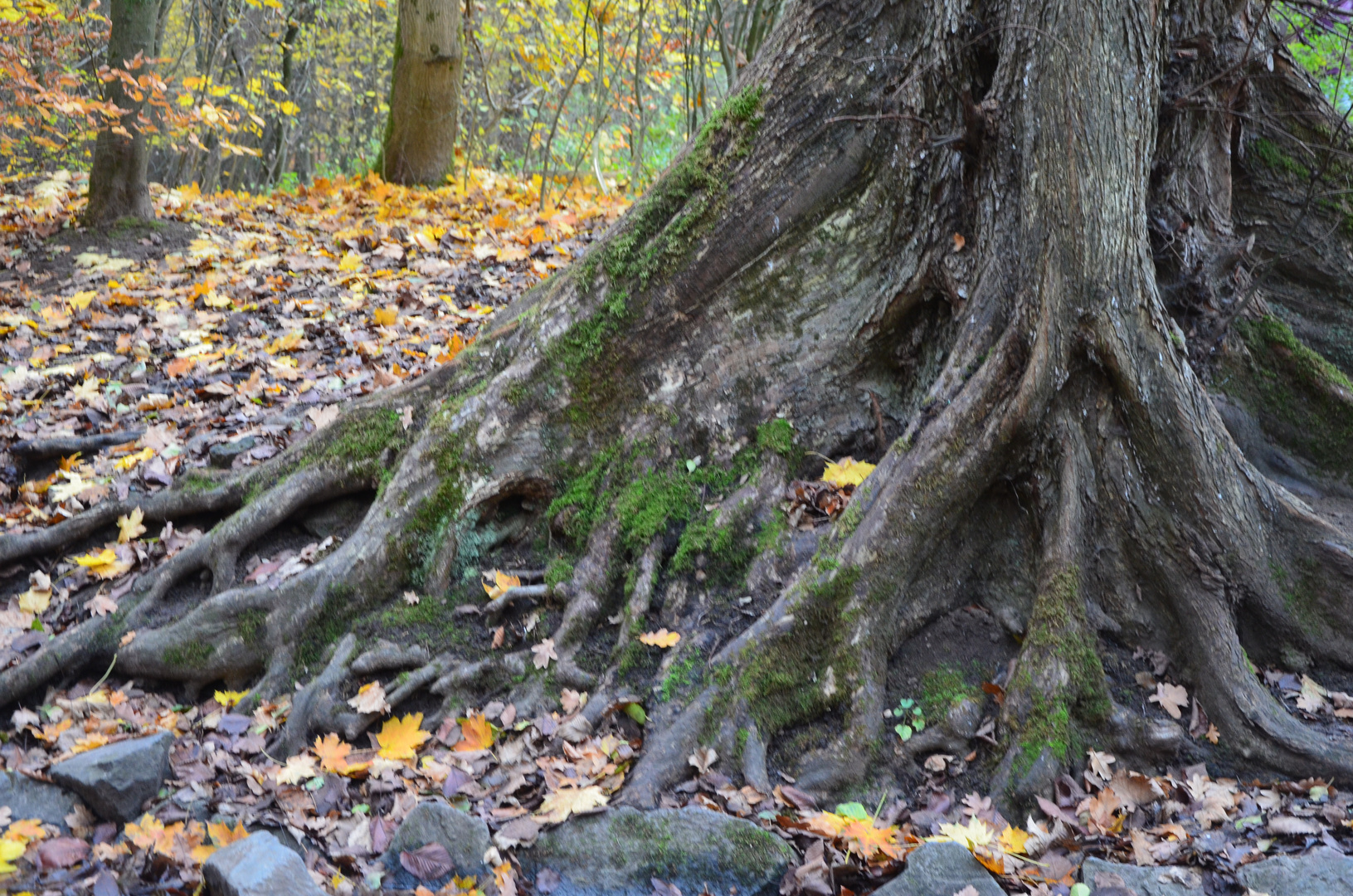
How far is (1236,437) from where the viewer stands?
4766mm

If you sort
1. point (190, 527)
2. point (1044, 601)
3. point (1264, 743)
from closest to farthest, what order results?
point (1264, 743) < point (1044, 601) < point (190, 527)

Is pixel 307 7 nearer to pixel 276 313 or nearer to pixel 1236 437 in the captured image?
pixel 276 313

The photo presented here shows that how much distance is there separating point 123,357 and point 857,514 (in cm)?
568

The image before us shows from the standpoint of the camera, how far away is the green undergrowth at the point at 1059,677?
3.42 meters

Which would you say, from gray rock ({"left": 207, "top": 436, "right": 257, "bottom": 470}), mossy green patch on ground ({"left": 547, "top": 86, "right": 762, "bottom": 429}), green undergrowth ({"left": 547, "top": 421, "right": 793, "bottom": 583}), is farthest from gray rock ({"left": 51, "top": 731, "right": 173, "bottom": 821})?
mossy green patch on ground ({"left": 547, "top": 86, "right": 762, "bottom": 429})

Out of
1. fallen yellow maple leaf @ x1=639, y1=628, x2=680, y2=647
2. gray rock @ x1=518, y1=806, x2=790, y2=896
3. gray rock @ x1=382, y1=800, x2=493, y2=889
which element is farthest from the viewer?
fallen yellow maple leaf @ x1=639, y1=628, x2=680, y2=647

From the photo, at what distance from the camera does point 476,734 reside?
3.84 metres

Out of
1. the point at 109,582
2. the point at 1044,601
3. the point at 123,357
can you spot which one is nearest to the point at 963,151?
the point at 1044,601

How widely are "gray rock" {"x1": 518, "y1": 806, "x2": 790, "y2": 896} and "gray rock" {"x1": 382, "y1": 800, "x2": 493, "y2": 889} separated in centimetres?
16

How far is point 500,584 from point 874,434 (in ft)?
6.14

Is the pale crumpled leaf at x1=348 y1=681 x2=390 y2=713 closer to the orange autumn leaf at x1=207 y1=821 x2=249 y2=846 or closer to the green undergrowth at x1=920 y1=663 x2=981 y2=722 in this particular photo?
the orange autumn leaf at x1=207 y1=821 x2=249 y2=846

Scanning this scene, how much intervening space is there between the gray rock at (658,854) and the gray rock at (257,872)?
2.34 feet

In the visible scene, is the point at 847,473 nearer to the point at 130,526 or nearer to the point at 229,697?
the point at 229,697

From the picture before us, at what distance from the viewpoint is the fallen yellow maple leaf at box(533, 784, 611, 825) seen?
3.27m
